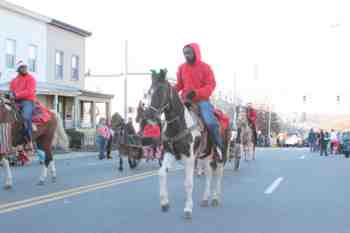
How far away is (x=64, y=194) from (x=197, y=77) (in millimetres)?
4002

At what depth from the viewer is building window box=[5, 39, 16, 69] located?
32969mm

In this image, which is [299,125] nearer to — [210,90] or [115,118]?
[115,118]

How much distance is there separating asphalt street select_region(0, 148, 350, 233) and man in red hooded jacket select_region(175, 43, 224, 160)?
166cm

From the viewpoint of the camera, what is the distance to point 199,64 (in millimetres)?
9875

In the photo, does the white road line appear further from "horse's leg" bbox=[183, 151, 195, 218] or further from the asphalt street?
"horse's leg" bbox=[183, 151, 195, 218]

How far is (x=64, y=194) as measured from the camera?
11.9m

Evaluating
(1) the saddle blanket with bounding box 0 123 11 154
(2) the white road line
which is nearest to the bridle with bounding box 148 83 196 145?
(2) the white road line

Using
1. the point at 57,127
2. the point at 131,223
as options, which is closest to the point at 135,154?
the point at 57,127

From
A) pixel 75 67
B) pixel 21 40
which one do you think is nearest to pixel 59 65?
pixel 75 67

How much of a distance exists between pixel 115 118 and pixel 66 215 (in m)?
11.3

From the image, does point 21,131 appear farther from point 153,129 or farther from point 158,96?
point 158,96

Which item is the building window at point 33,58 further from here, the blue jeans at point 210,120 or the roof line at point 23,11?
the blue jeans at point 210,120

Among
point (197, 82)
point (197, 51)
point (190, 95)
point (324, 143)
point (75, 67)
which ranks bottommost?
point (324, 143)

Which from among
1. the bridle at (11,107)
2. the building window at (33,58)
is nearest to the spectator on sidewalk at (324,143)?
the building window at (33,58)
